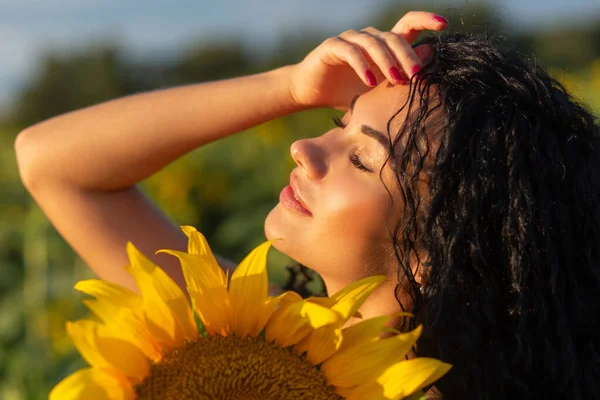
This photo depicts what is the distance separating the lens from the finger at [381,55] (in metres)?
1.77

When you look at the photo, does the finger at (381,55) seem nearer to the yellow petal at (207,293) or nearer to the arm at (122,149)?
the arm at (122,149)

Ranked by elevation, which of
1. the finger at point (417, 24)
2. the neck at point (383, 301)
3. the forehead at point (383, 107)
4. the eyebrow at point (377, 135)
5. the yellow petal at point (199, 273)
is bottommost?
the neck at point (383, 301)

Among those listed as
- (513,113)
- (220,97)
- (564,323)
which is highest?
(513,113)

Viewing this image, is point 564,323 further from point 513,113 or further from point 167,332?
point 167,332

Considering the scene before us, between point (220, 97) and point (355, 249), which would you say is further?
point (220, 97)

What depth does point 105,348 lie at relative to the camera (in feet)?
3.87

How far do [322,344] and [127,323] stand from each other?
0.92 ft

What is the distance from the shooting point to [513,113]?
5.68 ft

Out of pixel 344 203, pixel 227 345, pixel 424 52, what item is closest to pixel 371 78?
pixel 424 52

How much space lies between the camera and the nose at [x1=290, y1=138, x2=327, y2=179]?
5.61 ft

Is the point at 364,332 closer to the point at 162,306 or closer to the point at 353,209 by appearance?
the point at 162,306

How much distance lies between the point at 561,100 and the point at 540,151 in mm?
193

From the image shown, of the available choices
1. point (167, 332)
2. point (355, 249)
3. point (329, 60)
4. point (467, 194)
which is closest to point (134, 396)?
point (167, 332)

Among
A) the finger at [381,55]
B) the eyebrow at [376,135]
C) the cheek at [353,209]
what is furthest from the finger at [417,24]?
the cheek at [353,209]
